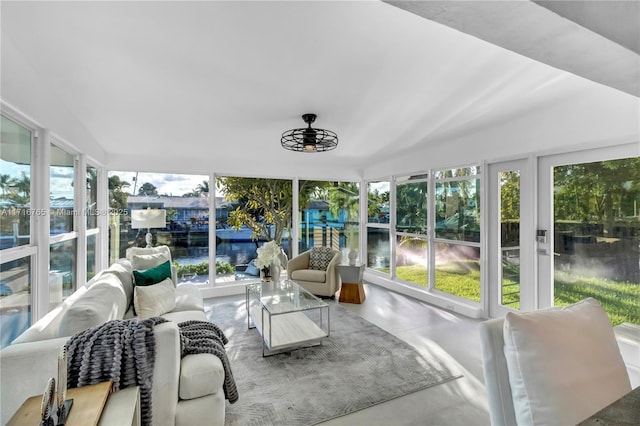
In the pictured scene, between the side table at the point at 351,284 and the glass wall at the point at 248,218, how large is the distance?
1429 mm

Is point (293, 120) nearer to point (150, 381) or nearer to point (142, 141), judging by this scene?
point (142, 141)

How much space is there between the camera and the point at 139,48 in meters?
1.97

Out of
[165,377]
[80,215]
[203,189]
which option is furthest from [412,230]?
[80,215]

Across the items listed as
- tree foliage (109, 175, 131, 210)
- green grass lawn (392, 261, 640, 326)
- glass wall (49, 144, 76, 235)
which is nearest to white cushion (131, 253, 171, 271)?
glass wall (49, 144, 76, 235)

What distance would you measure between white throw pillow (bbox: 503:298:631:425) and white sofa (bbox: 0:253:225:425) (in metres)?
1.59

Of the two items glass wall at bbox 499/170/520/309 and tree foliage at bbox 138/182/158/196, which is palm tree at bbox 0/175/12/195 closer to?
tree foliage at bbox 138/182/158/196

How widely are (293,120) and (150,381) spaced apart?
279 cm

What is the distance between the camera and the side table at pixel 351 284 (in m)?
4.50

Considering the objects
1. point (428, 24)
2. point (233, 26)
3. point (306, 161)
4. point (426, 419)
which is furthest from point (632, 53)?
point (306, 161)

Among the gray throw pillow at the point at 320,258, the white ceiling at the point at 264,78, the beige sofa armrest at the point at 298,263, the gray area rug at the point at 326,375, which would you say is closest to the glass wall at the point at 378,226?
the gray throw pillow at the point at 320,258

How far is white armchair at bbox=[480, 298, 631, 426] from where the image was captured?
0.98 metres

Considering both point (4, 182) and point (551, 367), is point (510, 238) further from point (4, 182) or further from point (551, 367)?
point (4, 182)

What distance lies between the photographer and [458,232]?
4.25 m

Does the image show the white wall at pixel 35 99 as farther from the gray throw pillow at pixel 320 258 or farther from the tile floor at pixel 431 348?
the gray throw pillow at pixel 320 258
